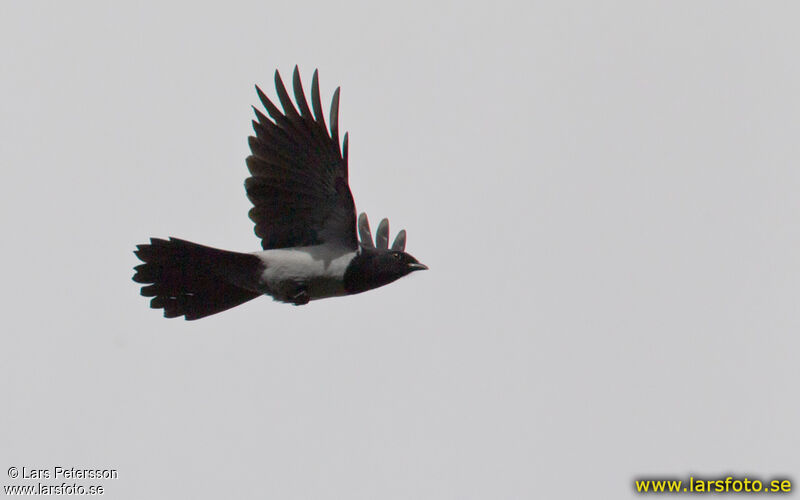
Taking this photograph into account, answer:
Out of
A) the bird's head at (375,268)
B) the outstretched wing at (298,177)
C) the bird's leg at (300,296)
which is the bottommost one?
the bird's leg at (300,296)

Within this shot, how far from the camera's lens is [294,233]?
10.5 meters

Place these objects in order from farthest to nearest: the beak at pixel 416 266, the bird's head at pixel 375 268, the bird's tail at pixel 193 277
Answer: the beak at pixel 416 266, the bird's head at pixel 375 268, the bird's tail at pixel 193 277

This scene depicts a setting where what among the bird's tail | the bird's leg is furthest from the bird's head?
the bird's tail

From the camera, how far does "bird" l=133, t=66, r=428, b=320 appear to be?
1008 centimetres

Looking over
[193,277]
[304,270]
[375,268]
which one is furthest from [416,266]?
[193,277]

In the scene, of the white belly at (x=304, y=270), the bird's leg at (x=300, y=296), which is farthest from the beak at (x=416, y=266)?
the bird's leg at (x=300, y=296)

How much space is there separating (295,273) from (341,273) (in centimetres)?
42

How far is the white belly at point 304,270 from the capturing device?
402 inches

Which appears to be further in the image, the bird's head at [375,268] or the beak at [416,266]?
the beak at [416,266]

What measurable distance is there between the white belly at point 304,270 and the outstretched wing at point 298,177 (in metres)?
0.13

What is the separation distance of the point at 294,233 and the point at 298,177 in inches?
21.9

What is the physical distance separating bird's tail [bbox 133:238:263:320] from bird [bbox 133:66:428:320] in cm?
1

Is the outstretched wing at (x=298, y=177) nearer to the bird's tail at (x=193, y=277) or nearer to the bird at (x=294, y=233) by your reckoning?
the bird at (x=294, y=233)

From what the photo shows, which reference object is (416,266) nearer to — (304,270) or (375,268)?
(375,268)
